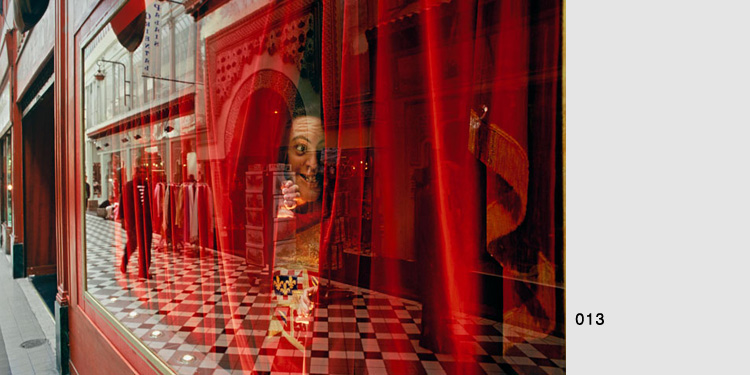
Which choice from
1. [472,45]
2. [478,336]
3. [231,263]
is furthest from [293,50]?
[478,336]

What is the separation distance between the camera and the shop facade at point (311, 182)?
1.01m

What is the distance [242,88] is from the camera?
1.91 m

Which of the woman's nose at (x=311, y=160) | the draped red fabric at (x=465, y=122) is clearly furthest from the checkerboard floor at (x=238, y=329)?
the woman's nose at (x=311, y=160)

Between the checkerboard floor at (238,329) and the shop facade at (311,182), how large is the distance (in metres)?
0.02

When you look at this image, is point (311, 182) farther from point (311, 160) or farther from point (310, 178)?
point (311, 160)

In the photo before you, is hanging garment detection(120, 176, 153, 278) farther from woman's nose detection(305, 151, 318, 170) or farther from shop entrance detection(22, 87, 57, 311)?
shop entrance detection(22, 87, 57, 311)

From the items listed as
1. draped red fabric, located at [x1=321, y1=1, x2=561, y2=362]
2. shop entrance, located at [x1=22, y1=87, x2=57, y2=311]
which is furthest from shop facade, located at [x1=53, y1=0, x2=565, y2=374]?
shop entrance, located at [x1=22, y1=87, x2=57, y2=311]

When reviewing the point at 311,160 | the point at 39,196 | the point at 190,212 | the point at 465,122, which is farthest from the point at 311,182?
the point at 39,196

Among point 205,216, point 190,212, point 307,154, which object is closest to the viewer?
point 205,216

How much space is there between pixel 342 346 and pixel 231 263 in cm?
132

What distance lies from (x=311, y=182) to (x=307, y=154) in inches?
8.5

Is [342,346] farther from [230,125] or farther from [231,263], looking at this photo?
[230,125]

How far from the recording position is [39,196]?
18.5 ft
